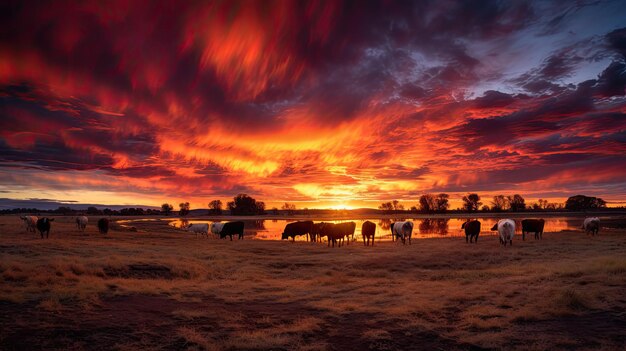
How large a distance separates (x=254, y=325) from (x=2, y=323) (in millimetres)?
6414

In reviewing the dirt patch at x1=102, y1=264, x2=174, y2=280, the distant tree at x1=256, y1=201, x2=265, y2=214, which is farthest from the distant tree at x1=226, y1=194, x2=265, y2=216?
the dirt patch at x1=102, y1=264, x2=174, y2=280

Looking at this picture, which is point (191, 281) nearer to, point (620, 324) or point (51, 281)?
point (51, 281)

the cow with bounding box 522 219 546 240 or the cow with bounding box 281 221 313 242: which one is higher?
the cow with bounding box 522 219 546 240

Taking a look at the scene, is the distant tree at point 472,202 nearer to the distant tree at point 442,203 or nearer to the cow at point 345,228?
the distant tree at point 442,203

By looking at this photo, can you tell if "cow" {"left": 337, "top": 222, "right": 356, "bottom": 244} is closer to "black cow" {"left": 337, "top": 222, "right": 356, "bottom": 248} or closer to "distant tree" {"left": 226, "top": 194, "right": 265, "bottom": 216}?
"black cow" {"left": 337, "top": 222, "right": 356, "bottom": 248}

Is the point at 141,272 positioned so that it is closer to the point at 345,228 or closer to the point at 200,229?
the point at 345,228

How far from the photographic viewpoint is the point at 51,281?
14.9m

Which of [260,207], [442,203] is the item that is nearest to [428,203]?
[442,203]

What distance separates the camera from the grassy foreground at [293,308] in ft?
29.6

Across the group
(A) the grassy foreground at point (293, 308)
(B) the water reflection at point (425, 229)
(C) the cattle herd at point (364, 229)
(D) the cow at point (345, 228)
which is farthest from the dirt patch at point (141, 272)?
(B) the water reflection at point (425, 229)

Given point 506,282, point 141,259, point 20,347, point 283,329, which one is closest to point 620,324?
point 506,282

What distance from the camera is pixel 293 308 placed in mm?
12641

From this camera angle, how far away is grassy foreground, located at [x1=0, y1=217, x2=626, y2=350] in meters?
9.01

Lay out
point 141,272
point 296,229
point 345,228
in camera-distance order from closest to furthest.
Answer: point 141,272, point 345,228, point 296,229
